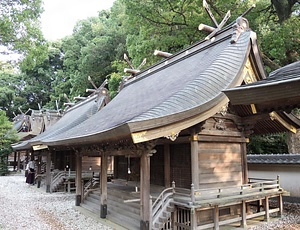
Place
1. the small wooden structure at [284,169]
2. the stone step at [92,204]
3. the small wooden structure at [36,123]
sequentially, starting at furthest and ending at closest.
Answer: the small wooden structure at [36,123]
the small wooden structure at [284,169]
the stone step at [92,204]

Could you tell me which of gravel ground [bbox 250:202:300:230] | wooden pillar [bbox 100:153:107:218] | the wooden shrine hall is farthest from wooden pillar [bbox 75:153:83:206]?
gravel ground [bbox 250:202:300:230]

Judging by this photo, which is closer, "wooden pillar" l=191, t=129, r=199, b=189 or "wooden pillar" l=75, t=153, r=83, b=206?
"wooden pillar" l=191, t=129, r=199, b=189

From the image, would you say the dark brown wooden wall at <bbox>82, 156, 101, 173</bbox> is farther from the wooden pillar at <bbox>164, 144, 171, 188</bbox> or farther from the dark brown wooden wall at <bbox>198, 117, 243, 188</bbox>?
the dark brown wooden wall at <bbox>198, 117, 243, 188</bbox>

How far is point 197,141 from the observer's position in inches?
281

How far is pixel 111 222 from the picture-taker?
802cm

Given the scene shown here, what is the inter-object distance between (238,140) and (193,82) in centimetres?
256

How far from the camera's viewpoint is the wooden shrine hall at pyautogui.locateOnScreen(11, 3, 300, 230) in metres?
6.14

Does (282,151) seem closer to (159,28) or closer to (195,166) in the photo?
(159,28)

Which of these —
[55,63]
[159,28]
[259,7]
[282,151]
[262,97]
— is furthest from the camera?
[55,63]

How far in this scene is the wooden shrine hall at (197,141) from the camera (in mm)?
6143

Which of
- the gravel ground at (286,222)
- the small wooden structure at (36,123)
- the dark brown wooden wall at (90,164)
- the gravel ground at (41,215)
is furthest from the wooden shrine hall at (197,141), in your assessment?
the small wooden structure at (36,123)

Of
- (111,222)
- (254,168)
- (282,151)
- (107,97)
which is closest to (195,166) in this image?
(111,222)

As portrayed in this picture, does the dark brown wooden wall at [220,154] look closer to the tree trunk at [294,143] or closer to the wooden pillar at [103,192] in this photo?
the wooden pillar at [103,192]

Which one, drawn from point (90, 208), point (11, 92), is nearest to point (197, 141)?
point (90, 208)
